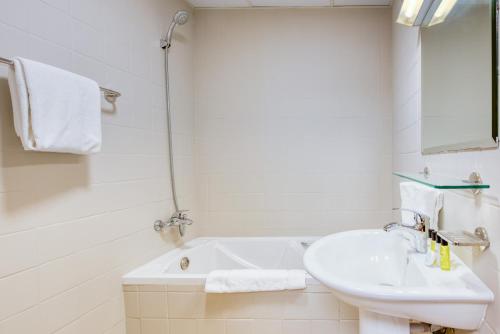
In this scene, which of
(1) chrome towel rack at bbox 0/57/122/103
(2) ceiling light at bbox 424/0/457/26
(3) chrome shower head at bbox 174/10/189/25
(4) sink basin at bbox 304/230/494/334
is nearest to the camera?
(4) sink basin at bbox 304/230/494/334

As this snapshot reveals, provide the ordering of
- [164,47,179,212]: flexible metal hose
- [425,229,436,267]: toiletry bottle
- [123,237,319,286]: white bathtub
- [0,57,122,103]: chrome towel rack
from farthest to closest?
[123,237,319,286]: white bathtub < [164,47,179,212]: flexible metal hose < [0,57,122,103]: chrome towel rack < [425,229,436,267]: toiletry bottle

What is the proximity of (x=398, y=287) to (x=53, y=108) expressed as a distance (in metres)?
1.25

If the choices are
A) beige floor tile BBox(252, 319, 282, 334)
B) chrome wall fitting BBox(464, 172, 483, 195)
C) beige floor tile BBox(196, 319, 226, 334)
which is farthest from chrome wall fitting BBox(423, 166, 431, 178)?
beige floor tile BBox(196, 319, 226, 334)

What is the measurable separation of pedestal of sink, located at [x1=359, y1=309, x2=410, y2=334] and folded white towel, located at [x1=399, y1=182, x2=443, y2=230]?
1.36ft

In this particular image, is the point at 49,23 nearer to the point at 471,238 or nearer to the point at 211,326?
the point at 211,326

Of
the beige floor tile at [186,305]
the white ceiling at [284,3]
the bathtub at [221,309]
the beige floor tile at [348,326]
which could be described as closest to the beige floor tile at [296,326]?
the bathtub at [221,309]

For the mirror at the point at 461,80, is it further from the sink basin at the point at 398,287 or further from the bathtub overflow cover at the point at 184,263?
the bathtub overflow cover at the point at 184,263

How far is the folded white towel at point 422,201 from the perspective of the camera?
48.1 inches

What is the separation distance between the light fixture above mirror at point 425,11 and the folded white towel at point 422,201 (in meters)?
0.71

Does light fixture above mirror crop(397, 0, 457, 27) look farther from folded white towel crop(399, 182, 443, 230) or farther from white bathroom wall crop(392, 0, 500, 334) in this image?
folded white towel crop(399, 182, 443, 230)

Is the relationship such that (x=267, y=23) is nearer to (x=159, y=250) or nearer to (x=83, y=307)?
(x=159, y=250)

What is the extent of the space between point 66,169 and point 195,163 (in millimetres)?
1200

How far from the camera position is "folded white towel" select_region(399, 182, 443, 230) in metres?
1.22

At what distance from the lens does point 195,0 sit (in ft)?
7.33
